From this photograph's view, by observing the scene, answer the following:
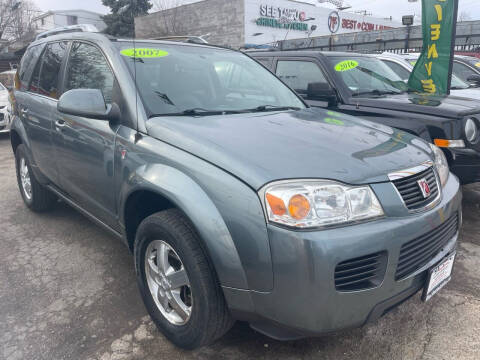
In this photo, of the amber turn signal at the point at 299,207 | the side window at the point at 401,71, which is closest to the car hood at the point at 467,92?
the side window at the point at 401,71

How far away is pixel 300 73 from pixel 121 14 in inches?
1342

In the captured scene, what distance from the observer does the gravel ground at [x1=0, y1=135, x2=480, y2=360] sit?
7.23ft

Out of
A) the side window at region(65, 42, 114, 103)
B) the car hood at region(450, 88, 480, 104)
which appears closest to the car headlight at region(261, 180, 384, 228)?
the side window at region(65, 42, 114, 103)

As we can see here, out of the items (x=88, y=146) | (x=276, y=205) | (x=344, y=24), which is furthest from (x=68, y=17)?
(x=276, y=205)

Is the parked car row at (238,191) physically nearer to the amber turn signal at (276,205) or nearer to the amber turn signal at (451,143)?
the amber turn signal at (276,205)

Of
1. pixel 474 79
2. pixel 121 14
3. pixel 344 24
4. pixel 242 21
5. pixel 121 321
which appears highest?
pixel 121 14

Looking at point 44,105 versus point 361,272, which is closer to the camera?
point 361,272

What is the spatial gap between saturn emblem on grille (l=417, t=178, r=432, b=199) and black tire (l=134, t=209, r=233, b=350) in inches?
43.0

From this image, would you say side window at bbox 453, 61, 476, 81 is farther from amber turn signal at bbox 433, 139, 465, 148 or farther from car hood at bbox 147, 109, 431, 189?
car hood at bbox 147, 109, 431, 189

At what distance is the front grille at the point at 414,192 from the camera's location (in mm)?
1904

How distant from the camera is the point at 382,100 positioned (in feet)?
14.1

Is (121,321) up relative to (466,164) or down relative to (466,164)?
down

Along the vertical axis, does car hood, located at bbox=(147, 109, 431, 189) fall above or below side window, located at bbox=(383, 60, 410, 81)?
below

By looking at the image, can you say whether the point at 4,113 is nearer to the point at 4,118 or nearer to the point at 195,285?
the point at 4,118
